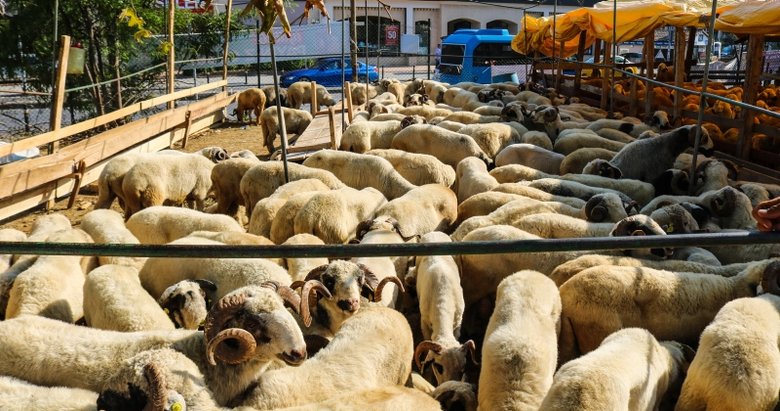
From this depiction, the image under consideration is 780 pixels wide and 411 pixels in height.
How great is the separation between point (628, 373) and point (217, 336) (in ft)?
8.24

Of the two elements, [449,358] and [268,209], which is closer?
[449,358]

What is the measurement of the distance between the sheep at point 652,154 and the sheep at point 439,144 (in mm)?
2258

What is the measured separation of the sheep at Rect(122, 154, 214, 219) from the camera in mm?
10383

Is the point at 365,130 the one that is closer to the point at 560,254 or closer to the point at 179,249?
the point at 560,254

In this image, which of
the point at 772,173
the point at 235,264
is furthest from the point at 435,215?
the point at 772,173

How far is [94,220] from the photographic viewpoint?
8.27m

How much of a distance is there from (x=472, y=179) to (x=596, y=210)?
2.74 metres

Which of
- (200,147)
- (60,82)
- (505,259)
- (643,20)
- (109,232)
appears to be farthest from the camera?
(200,147)

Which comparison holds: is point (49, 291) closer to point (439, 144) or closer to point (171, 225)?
point (171, 225)

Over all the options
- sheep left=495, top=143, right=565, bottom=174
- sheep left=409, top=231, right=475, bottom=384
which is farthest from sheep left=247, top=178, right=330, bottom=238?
sheep left=495, top=143, right=565, bottom=174

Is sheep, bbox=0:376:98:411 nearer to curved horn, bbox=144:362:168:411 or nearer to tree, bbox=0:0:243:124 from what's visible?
curved horn, bbox=144:362:168:411

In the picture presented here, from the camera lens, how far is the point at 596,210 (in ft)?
26.0

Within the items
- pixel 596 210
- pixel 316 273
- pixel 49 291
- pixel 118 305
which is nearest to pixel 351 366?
pixel 316 273

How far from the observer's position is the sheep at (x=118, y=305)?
5777 millimetres
